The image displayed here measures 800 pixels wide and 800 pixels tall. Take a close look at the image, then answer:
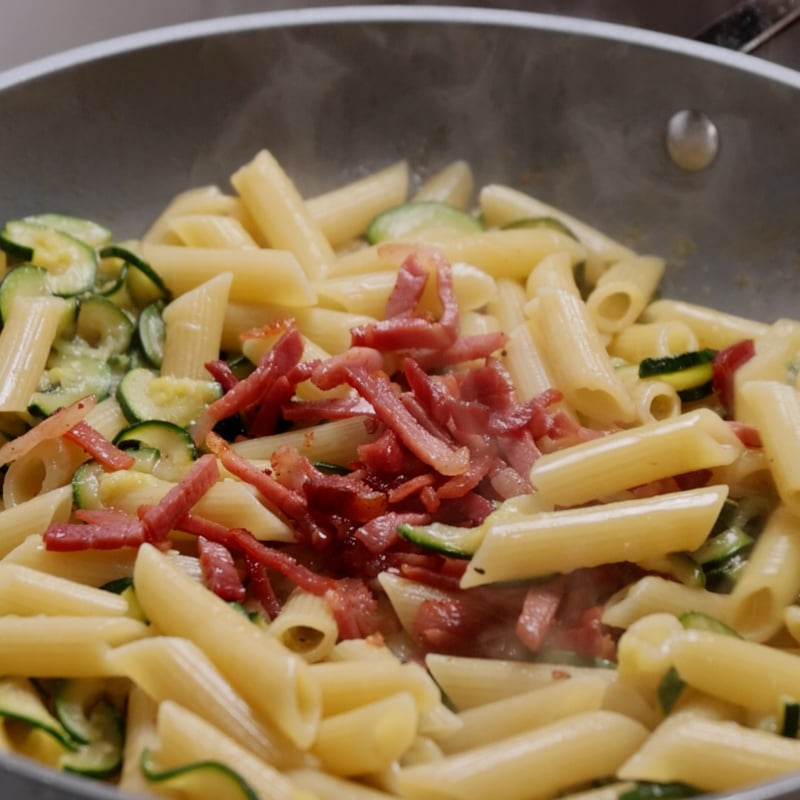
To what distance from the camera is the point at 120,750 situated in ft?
6.88

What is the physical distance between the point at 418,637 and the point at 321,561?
307 mm

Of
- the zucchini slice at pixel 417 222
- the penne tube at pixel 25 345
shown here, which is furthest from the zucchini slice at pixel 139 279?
the zucchini slice at pixel 417 222

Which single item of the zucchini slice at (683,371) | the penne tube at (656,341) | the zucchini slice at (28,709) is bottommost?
the zucchini slice at (28,709)

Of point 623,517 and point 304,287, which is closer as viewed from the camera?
point 623,517

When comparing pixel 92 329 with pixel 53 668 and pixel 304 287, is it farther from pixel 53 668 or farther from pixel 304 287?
pixel 53 668

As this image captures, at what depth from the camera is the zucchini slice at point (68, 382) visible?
8.96 ft

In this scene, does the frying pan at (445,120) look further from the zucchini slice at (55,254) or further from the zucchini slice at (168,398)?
the zucchini slice at (168,398)

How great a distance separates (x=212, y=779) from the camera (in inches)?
71.9

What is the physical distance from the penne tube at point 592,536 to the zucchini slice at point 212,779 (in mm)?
647

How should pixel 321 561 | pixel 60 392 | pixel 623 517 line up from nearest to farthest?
1. pixel 623 517
2. pixel 321 561
3. pixel 60 392

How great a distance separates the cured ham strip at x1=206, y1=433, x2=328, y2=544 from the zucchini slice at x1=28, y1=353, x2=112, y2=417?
520 millimetres

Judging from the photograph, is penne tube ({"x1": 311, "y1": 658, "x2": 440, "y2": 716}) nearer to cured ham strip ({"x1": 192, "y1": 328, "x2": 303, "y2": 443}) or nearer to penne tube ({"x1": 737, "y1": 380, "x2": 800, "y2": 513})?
cured ham strip ({"x1": 192, "y1": 328, "x2": 303, "y2": 443})

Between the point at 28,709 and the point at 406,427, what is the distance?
1.01 meters

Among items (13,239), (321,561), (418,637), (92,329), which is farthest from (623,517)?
(13,239)
